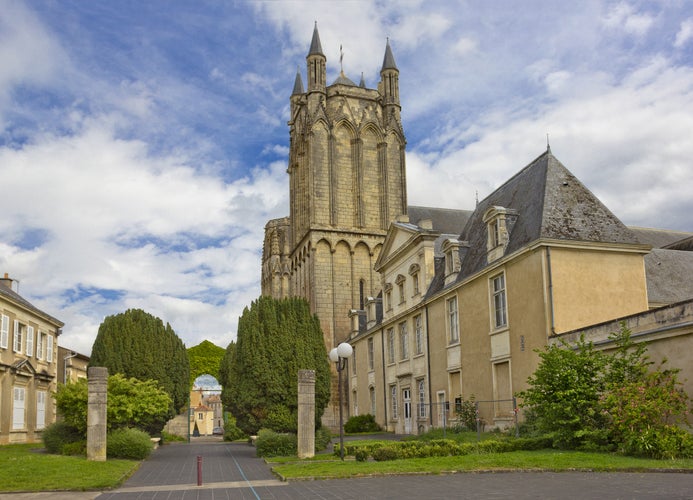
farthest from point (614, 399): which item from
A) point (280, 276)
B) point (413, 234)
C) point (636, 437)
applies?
point (280, 276)

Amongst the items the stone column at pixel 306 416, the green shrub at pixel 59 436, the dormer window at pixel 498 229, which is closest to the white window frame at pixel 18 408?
the green shrub at pixel 59 436

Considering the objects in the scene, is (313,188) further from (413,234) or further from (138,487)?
(138,487)

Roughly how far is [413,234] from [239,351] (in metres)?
10.8

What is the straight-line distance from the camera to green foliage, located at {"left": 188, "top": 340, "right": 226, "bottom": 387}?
82812 millimetres

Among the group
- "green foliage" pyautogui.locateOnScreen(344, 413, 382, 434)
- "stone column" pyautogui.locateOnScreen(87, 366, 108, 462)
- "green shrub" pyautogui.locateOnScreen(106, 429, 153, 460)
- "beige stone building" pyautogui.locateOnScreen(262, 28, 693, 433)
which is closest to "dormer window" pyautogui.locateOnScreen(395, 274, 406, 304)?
"beige stone building" pyautogui.locateOnScreen(262, 28, 693, 433)

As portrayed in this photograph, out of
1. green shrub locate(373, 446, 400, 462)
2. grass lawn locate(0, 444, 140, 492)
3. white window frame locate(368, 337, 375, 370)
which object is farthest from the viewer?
white window frame locate(368, 337, 375, 370)

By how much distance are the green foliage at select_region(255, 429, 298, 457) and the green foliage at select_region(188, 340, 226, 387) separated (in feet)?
193

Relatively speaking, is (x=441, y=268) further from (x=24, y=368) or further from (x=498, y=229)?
(x=24, y=368)

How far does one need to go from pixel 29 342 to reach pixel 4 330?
166 inches

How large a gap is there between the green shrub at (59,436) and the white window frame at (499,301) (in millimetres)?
14590

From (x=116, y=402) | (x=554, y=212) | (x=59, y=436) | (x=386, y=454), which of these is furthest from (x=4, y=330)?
(x=554, y=212)

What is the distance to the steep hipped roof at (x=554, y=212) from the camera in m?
23.3

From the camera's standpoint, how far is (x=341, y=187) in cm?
5591

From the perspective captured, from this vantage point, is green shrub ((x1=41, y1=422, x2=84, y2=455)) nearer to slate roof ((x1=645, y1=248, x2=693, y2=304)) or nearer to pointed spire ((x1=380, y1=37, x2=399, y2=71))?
slate roof ((x1=645, y1=248, x2=693, y2=304))
